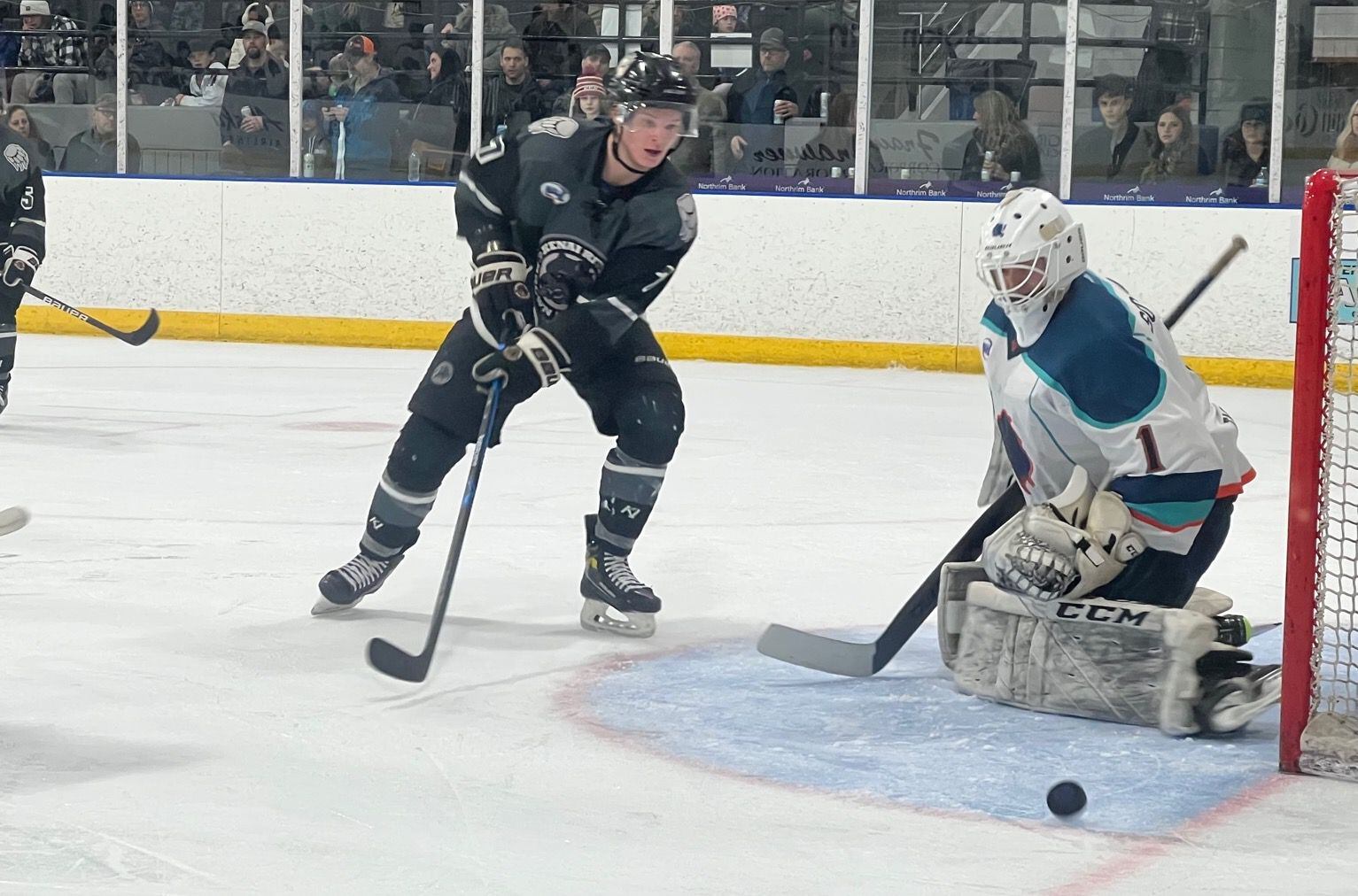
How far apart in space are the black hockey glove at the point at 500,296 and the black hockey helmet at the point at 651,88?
0.31 meters

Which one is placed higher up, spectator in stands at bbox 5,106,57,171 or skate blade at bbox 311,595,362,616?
spectator in stands at bbox 5,106,57,171

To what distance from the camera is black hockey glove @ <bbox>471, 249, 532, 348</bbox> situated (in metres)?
3.04

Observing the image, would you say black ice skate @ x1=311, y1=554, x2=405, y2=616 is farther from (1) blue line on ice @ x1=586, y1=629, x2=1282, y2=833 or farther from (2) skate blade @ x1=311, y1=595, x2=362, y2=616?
(1) blue line on ice @ x1=586, y1=629, x2=1282, y2=833

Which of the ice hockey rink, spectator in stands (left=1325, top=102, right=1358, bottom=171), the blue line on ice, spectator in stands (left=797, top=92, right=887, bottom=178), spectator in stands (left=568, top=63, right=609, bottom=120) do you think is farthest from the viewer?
spectator in stands (left=797, top=92, right=887, bottom=178)

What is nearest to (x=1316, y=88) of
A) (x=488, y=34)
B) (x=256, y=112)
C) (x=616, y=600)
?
(x=488, y=34)

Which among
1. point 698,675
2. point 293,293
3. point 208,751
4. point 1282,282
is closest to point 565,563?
point 698,675

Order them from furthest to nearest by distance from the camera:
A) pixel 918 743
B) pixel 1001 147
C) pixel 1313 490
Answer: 1. pixel 1001 147
2. pixel 918 743
3. pixel 1313 490

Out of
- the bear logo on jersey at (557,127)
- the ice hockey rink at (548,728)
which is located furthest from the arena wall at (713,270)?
the bear logo on jersey at (557,127)

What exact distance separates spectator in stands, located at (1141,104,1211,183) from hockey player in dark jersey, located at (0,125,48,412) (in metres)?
4.42

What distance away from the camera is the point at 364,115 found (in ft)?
29.0

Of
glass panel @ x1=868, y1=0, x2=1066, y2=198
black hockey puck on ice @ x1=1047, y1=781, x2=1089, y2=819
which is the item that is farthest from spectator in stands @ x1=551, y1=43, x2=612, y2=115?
black hockey puck on ice @ x1=1047, y1=781, x2=1089, y2=819

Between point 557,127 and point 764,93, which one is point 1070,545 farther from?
point 764,93

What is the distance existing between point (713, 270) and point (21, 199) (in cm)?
322

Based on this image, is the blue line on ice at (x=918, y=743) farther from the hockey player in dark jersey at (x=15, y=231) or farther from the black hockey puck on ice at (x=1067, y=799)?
the hockey player in dark jersey at (x=15, y=231)
